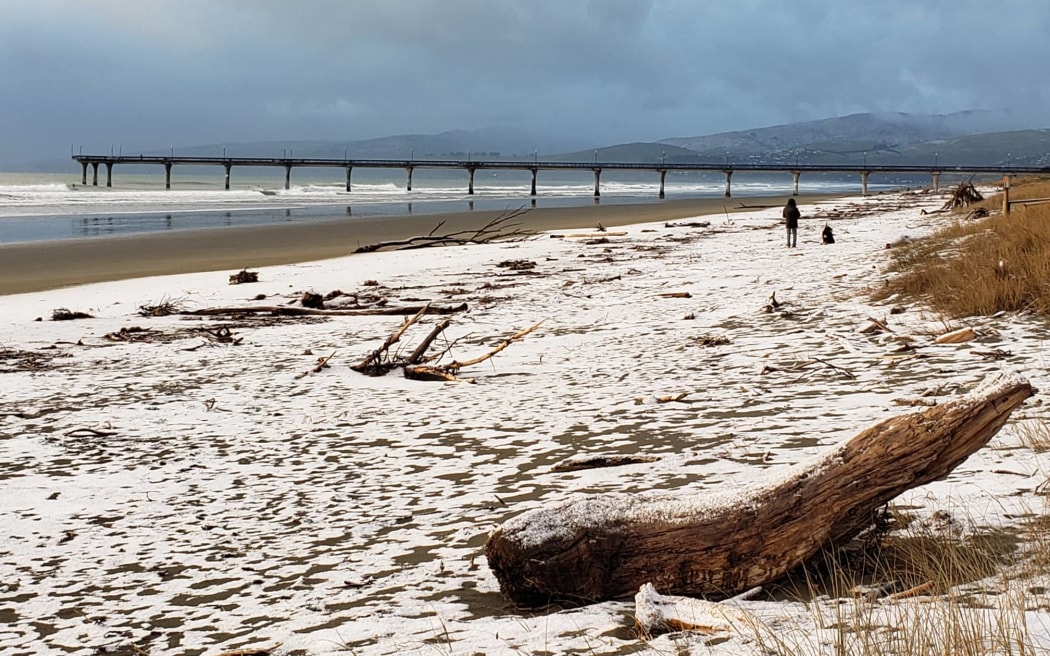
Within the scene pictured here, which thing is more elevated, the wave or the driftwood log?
the wave

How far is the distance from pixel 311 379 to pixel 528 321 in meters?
3.68

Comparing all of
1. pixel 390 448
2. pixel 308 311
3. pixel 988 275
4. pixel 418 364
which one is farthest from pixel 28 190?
pixel 390 448

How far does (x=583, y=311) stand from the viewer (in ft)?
40.2

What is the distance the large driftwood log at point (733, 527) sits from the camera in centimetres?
352

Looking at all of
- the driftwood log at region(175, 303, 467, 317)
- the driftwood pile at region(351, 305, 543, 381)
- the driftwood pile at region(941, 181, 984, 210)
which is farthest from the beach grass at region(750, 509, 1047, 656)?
the driftwood pile at region(941, 181, 984, 210)

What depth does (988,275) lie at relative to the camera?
9492 millimetres

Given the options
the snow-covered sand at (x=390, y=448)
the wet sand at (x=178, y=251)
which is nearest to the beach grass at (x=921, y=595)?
the snow-covered sand at (x=390, y=448)

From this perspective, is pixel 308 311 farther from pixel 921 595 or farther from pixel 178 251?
pixel 178 251

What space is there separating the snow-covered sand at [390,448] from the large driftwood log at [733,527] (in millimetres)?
147

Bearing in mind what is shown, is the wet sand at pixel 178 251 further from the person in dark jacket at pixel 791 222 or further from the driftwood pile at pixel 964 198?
the driftwood pile at pixel 964 198

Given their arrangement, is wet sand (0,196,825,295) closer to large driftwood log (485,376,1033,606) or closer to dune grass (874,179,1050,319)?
dune grass (874,179,1050,319)

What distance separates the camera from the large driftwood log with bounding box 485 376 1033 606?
3.52 meters

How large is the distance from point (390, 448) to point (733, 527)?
10.5 ft

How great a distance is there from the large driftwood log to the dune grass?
18.7 feet
